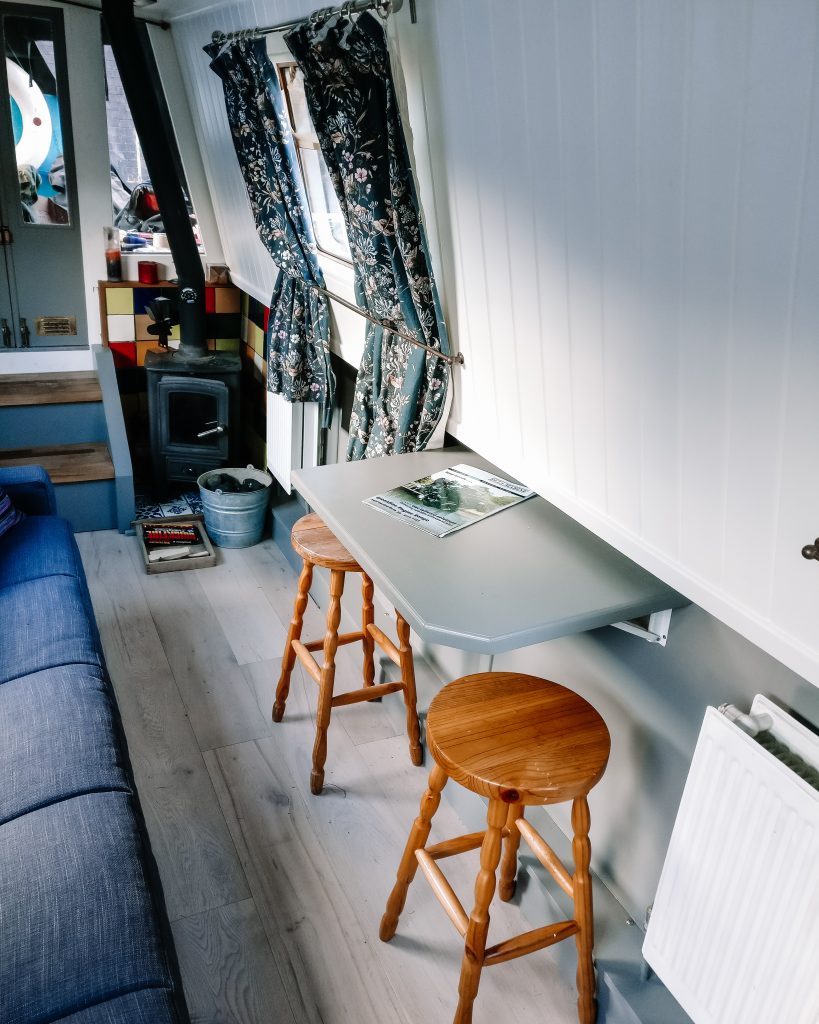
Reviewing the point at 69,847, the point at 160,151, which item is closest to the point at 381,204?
the point at 69,847

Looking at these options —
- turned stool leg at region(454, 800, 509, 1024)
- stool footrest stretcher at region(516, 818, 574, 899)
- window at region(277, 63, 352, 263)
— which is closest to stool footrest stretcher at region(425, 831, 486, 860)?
stool footrest stretcher at region(516, 818, 574, 899)

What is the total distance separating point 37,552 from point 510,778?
2.00m

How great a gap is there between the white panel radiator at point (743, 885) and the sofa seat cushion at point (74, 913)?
3.24 feet

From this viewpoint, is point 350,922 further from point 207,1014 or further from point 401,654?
point 401,654

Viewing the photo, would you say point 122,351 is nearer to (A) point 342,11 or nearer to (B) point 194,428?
(B) point 194,428

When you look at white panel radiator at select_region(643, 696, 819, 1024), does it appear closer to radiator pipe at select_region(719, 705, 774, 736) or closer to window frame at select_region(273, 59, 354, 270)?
radiator pipe at select_region(719, 705, 774, 736)

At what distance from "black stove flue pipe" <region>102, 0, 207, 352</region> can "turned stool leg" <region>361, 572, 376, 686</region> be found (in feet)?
6.63

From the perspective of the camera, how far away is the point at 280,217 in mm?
3256

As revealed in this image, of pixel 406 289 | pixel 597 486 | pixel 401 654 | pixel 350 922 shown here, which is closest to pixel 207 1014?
pixel 350 922

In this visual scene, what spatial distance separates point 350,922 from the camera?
7.16 feet

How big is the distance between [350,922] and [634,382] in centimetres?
152

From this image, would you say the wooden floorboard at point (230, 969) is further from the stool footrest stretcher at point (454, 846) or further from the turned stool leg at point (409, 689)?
the turned stool leg at point (409, 689)

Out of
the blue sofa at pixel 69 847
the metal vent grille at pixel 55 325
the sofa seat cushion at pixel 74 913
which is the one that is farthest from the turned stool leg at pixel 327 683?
the metal vent grille at pixel 55 325

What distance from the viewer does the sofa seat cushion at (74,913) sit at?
4.97ft
